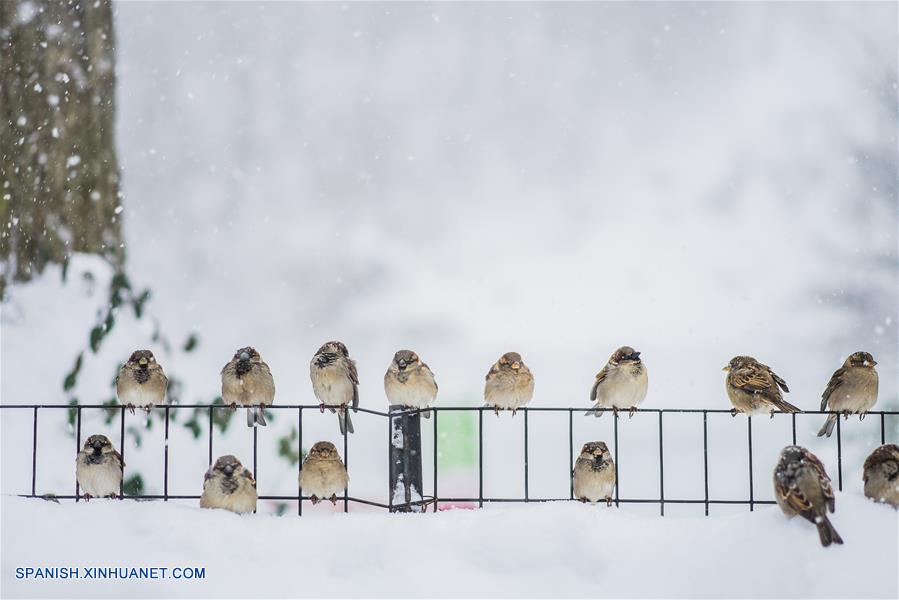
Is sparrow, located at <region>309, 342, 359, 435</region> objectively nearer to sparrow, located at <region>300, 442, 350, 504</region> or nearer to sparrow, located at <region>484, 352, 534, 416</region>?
sparrow, located at <region>300, 442, 350, 504</region>

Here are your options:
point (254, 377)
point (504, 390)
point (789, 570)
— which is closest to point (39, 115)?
point (254, 377)

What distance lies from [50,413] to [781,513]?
4549 mm

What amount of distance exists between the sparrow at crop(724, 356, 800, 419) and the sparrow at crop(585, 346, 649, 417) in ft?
1.32

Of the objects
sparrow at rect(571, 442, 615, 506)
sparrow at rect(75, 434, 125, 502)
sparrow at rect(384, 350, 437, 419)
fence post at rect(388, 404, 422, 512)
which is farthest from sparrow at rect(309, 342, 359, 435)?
sparrow at rect(571, 442, 615, 506)

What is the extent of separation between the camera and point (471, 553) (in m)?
3.55

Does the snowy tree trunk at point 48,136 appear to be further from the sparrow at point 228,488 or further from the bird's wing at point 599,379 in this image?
the bird's wing at point 599,379

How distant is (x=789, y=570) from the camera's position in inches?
129

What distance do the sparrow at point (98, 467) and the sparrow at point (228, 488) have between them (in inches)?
19.9

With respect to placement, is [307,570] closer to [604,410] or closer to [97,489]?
[97,489]

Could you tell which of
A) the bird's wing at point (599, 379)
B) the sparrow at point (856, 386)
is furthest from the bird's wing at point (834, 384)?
the bird's wing at point (599, 379)

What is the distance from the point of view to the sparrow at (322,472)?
14.2ft

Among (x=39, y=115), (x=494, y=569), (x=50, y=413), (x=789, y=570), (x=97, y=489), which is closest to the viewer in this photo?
(x=789, y=570)

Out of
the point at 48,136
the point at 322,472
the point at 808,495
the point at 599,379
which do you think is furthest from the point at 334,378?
the point at 48,136

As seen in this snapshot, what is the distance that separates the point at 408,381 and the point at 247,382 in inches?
27.8
